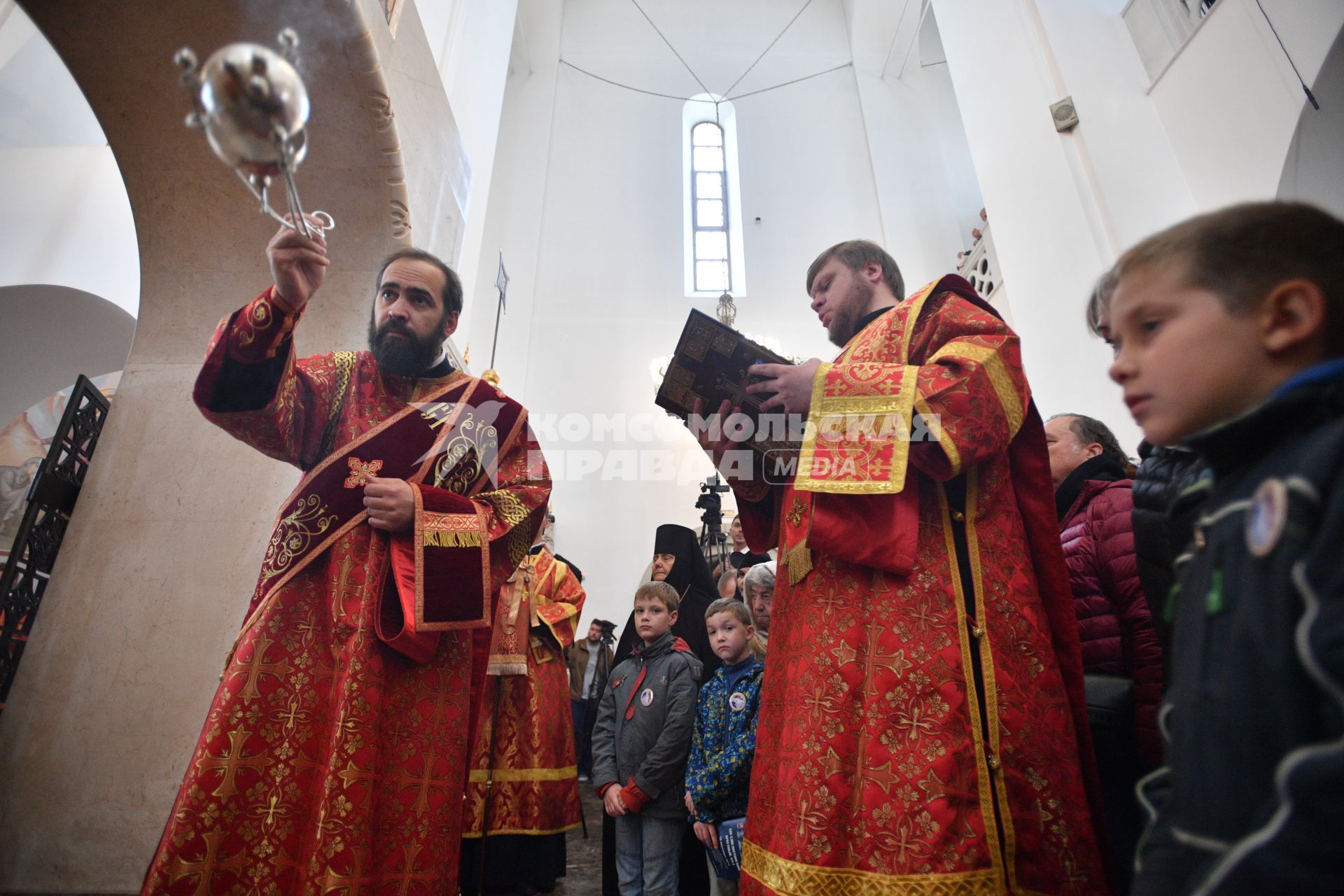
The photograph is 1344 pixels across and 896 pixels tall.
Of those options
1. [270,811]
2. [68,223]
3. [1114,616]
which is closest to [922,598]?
[1114,616]

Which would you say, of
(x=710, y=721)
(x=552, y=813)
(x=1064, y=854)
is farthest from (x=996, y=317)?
(x=552, y=813)

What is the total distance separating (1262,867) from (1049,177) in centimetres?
603

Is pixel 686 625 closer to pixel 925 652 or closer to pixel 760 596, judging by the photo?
pixel 760 596

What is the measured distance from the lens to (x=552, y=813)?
11.5ft

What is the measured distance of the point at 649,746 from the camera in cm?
306

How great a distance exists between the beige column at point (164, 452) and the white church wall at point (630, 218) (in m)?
5.96

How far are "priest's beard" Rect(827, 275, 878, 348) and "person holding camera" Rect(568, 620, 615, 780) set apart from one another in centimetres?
361

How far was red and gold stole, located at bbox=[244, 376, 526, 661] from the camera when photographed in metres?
1.63

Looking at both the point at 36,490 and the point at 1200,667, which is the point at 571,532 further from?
the point at 1200,667

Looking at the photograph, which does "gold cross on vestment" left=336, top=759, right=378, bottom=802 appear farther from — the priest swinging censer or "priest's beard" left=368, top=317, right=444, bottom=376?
the priest swinging censer

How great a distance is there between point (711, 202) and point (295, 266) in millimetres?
11813

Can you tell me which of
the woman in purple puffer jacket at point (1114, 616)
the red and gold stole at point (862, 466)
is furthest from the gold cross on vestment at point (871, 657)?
the woman in purple puffer jacket at point (1114, 616)

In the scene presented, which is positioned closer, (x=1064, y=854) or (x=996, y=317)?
(x=1064, y=854)

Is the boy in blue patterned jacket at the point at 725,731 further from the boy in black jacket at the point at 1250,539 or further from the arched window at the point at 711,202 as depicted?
the arched window at the point at 711,202
